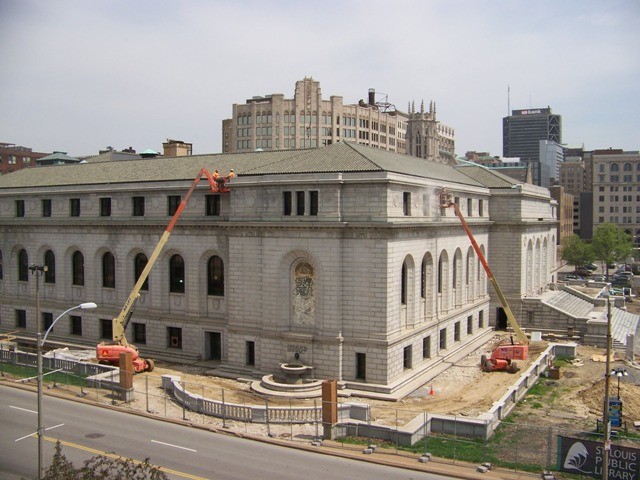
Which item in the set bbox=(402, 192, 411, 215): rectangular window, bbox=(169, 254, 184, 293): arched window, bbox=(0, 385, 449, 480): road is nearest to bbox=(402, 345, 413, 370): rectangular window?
bbox=(402, 192, 411, 215): rectangular window

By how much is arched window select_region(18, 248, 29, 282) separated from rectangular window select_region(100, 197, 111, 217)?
1113cm

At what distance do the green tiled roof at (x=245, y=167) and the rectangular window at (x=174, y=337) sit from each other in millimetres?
12643

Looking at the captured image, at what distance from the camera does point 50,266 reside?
6047 cm

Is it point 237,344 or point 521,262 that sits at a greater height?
point 521,262

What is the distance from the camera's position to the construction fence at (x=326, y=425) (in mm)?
30969

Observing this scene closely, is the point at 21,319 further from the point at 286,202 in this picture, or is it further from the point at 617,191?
the point at 617,191

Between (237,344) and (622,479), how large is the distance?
91.9 ft

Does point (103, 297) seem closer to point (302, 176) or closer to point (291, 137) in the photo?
point (302, 176)

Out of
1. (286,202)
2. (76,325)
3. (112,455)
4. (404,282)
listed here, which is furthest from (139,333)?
(112,455)

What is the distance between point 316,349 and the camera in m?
44.3

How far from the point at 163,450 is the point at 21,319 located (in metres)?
37.9

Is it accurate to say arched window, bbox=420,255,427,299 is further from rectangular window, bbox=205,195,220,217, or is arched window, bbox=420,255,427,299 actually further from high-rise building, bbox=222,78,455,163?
high-rise building, bbox=222,78,455,163

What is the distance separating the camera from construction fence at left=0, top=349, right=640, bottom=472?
30969 millimetres

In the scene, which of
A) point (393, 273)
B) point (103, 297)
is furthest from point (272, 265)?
point (103, 297)
